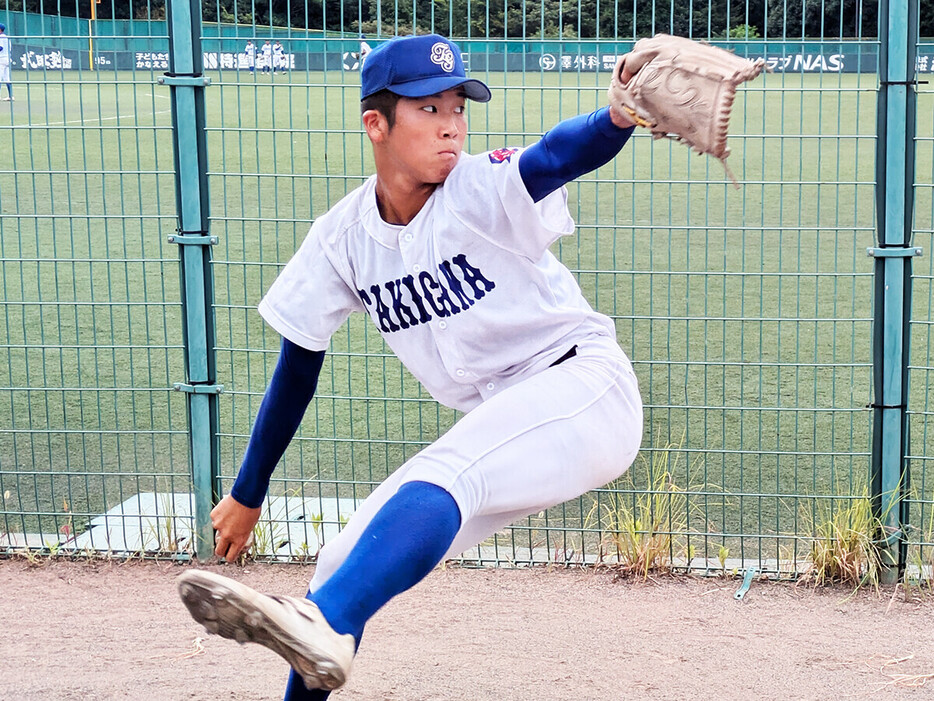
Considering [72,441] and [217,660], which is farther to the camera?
[72,441]

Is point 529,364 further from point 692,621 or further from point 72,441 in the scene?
point 72,441

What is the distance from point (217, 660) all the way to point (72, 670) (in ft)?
1.51

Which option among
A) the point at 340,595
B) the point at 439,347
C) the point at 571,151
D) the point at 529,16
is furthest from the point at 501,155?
the point at 529,16

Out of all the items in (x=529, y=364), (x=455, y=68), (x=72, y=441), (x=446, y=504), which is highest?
(x=455, y=68)

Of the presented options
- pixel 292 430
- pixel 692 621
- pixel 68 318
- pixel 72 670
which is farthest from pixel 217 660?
pixel 68 318

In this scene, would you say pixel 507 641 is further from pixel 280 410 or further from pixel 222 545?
pixel 280 410

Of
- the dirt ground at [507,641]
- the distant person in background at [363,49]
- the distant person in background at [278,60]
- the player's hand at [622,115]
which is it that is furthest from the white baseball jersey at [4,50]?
the player's hand at [622,115]

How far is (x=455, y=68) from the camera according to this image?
2.85m

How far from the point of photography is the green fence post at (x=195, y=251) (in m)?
4.39

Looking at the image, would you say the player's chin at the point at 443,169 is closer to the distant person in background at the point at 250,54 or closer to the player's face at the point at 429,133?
the player's face at the point at 429,133

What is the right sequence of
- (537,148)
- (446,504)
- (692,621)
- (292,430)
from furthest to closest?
(692,621), (292,430), (537,148), (446,504)

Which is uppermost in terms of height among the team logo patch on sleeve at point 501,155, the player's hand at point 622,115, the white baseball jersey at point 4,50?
the white baseball jersey at point 4,50

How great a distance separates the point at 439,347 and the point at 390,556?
76 centimetres

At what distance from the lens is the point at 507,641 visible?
13.3ft
